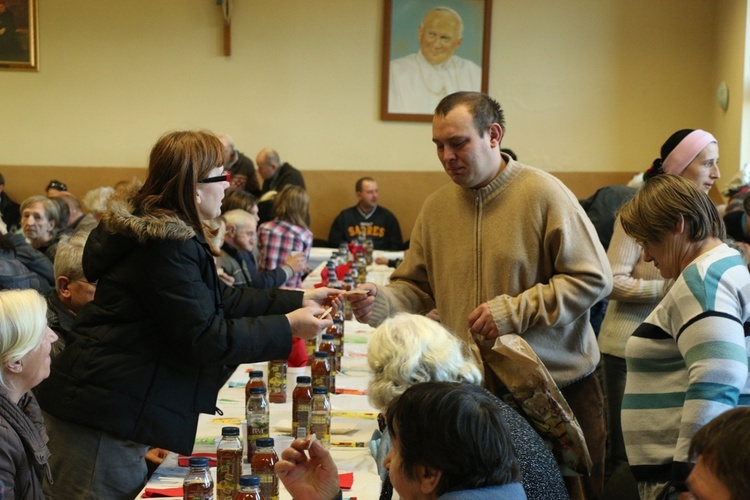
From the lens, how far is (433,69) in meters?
10.4

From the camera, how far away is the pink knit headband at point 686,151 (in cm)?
359

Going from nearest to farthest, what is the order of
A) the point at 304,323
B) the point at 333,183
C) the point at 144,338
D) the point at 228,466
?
the point at 228,466, the point at 144,338, the point at 304,323, the point at 333,183

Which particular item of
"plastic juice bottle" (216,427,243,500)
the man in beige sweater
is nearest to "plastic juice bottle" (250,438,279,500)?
"plastic juice bottle" (216,427,243,500)

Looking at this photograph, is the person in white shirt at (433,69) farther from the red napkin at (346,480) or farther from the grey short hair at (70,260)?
the red napkin at (346,480)

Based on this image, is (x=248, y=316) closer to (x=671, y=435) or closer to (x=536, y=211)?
(x=536, y=211)

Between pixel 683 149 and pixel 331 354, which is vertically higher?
pixel 683 149

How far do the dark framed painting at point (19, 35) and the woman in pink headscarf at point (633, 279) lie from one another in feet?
27.3

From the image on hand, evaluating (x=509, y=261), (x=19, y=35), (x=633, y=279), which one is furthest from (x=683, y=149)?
(x=19, y=35)

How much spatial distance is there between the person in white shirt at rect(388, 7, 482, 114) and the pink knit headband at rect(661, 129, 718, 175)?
22.5 feet

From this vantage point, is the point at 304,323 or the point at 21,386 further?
the point at 304,323

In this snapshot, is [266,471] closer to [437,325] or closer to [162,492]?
[162,492]

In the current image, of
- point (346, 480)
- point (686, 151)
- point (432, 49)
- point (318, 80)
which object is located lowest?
point (346, 480)

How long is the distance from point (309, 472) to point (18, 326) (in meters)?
0.77

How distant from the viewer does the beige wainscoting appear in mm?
10516
